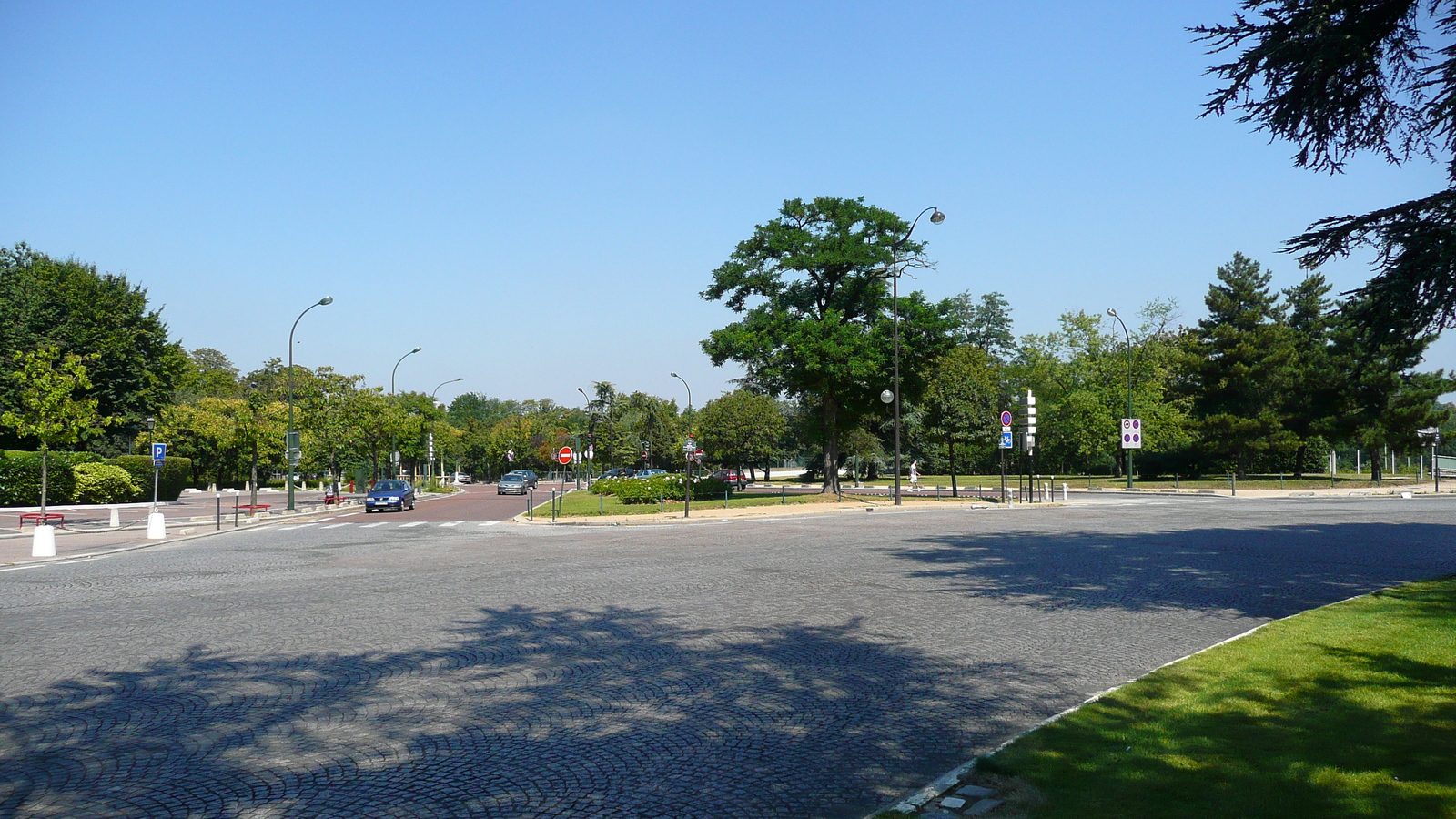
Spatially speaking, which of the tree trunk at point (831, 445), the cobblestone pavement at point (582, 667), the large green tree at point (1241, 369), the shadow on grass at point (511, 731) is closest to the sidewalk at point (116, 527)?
the cobblestone pavement at point (582, 667)

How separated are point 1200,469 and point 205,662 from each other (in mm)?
72080

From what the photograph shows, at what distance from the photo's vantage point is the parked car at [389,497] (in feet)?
136

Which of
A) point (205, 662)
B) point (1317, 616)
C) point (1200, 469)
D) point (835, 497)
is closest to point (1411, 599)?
point (1317, 616)

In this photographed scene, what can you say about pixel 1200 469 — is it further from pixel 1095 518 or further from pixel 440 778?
pixel 440 778

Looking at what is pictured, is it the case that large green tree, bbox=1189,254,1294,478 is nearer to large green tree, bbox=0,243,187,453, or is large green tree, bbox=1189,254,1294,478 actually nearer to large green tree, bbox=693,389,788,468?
large green tree, bbox=693,389,788,468

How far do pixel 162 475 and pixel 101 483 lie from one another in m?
6.59

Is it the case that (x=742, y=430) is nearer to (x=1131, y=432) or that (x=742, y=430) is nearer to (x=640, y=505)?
(x=1131, y=432)

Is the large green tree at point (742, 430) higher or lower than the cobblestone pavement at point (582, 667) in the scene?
higher

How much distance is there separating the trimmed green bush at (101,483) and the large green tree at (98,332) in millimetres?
8321

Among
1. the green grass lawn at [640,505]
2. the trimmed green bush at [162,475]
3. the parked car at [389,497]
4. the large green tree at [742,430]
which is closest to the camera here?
the green grass lawn at [640,505]

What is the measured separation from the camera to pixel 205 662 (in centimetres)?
895

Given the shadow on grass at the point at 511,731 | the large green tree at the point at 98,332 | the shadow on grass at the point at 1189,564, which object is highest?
the large green tree at the point at 98,332

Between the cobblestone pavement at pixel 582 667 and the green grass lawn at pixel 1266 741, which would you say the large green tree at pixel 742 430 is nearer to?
the cobblestone pavement at pixel 582 667

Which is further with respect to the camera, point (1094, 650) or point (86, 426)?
point (86, 426)
